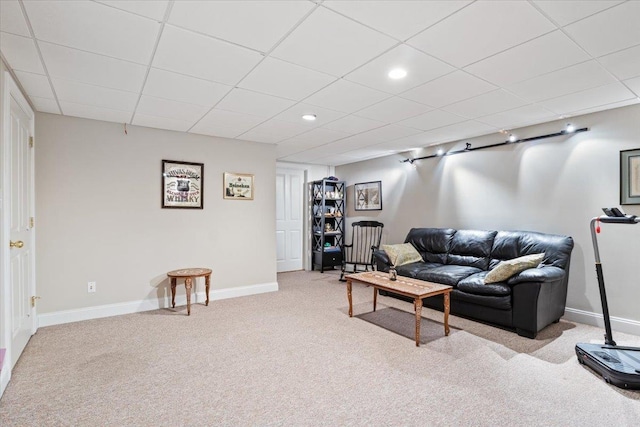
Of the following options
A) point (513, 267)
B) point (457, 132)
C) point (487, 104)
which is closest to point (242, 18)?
point (487, 104)

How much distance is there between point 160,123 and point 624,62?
15.0 ft

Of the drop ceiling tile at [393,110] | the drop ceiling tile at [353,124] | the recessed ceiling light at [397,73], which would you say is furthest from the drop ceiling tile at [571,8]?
the drop ceiling tile at [353,124]

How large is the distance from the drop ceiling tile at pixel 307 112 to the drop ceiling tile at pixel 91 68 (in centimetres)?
144

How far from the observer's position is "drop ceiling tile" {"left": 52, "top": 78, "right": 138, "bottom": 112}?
279 cm

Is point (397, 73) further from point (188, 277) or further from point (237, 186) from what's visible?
point (188, 277)

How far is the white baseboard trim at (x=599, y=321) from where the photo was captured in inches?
128

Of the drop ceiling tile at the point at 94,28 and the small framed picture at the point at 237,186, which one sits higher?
the drop ceiling tile at the point at 94,28

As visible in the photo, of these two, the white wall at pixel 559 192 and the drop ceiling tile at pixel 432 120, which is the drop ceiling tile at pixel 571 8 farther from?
the white wall at pixel 559 192

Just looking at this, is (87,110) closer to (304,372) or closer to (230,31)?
(230,31)

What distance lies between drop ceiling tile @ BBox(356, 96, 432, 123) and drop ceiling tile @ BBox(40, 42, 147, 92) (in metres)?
2.17

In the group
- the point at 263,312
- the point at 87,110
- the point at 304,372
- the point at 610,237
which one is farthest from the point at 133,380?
the point at 610,237

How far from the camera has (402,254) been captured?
4699 mm

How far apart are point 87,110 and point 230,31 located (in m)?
2.48

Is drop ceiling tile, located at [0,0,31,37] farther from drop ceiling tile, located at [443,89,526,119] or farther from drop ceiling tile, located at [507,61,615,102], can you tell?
drop ceiling tile, located at [507,61,615,102]
